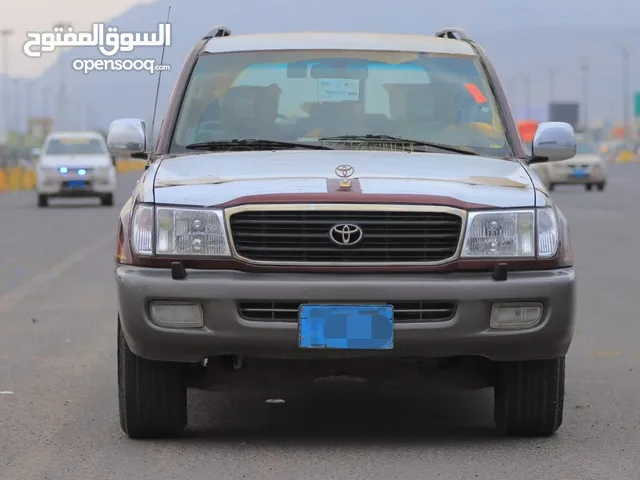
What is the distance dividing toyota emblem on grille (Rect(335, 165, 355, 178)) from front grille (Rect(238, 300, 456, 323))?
1.99 feet

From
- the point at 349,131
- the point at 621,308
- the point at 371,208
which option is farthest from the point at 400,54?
the point at 621,308

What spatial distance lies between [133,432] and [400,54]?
2.45m

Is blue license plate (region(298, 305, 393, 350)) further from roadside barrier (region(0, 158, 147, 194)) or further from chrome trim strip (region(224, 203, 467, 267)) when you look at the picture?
roadside barrier (region(0, 158, 147, 194))

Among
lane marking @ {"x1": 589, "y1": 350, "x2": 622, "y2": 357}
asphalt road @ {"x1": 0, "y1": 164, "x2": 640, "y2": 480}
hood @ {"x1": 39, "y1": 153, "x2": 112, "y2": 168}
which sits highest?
asphalt road @ {"x1": 0, "y1": 164, "x2": 640, "y2": 480}

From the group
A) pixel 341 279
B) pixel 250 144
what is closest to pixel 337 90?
pixel 250 144

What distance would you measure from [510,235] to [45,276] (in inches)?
401

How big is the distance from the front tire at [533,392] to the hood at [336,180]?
0.72m

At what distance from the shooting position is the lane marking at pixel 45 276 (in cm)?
1334

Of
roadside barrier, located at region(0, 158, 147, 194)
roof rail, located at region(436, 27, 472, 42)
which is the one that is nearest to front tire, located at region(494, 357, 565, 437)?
roof rail, located at region(436, 27, 472, 42)

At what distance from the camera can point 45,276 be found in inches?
623

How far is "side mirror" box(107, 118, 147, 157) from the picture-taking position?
7605mm

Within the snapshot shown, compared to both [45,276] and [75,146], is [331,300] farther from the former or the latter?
[75,146]

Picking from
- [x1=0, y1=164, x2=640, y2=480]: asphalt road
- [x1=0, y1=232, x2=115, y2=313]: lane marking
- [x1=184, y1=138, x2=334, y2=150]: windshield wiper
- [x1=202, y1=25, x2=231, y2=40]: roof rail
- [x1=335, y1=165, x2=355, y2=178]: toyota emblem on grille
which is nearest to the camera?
[x1=0, y1=164, x2=640, y2=480]: asphalt road

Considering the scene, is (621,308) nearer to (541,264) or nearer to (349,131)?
(349,131)
